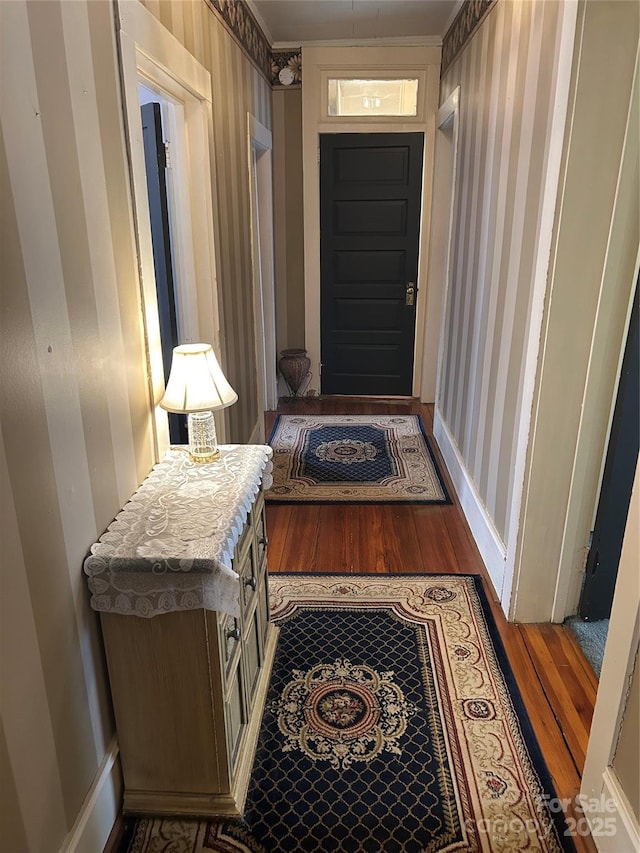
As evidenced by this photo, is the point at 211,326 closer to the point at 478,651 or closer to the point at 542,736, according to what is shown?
the point at 478,651

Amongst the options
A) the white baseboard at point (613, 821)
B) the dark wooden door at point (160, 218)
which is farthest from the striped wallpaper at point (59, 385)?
the white baseboard at point (613, 821)

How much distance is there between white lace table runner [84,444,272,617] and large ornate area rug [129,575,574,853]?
65 centimetres

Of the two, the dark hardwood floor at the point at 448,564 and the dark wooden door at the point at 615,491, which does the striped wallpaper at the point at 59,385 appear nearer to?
the dark hardwood floor at the point at 448,564

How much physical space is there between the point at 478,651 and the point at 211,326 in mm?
1741

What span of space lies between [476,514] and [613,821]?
5.16 feet

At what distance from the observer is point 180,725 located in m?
1.51

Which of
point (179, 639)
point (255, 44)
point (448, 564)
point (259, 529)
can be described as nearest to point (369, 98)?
point (255, 44)

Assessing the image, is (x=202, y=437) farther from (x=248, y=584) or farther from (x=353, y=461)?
(x=353, y=461)

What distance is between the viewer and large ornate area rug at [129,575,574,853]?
1530 mm

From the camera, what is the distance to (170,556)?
1366 mm

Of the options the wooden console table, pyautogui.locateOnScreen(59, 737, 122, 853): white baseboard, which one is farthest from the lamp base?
pyautogui.locateOnScreen(59, 737, 122, 853): white baseboard

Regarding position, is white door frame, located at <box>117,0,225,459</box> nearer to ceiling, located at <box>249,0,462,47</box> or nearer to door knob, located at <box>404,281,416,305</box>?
ceiling, located at <box>249,0,462,47</box>

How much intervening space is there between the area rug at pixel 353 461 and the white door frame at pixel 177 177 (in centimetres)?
94

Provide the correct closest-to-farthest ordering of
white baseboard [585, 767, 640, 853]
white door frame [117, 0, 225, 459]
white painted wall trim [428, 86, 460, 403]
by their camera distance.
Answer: white baseboard [585, 767, 640, 853], white door frame [117, 0, 225, 459], white painted wall trim [428, 86, 460, 403]
